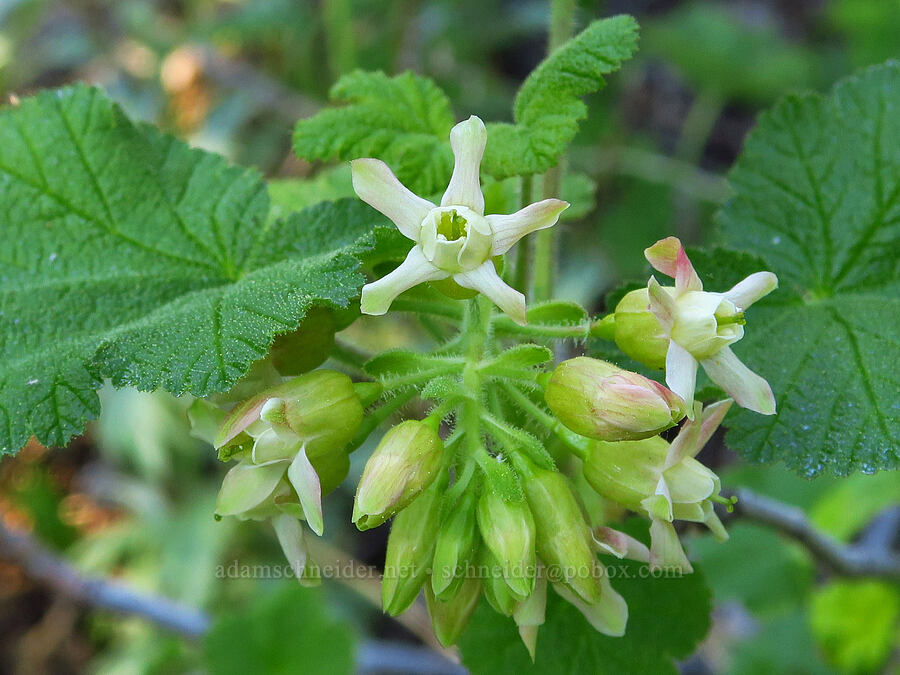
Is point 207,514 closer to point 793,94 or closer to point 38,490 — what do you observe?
point 38,490

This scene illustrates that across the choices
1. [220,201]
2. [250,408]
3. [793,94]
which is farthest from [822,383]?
[220,201]

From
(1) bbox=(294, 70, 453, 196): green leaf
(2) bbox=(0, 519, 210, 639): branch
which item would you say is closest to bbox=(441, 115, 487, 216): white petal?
(1) bbox=(294, 70, 453, 196): green leaf

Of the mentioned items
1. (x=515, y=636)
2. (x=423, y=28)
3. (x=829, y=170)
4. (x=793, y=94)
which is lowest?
(x=515, y=636)

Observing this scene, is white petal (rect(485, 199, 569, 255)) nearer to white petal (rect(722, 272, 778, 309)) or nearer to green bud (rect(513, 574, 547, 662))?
white petal (rect(722, 272, 778, 309))

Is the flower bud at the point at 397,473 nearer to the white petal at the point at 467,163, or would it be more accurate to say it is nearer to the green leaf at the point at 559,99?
the white petal at the point at 467,163

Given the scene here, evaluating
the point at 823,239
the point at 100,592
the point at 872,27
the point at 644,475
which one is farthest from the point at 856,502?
the point at 100,592
